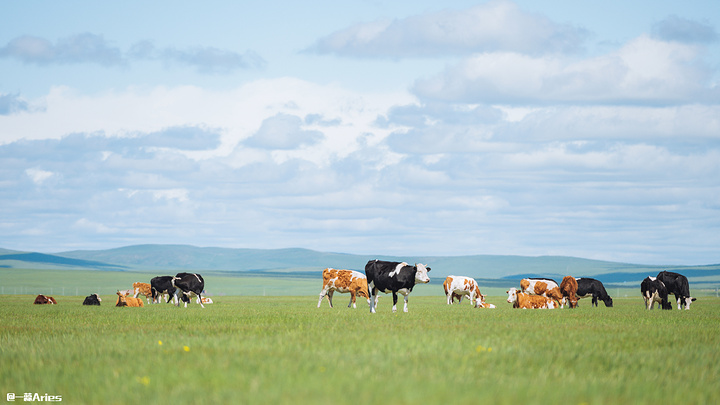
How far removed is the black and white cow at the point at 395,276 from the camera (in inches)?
1183

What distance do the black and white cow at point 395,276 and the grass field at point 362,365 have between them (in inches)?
442

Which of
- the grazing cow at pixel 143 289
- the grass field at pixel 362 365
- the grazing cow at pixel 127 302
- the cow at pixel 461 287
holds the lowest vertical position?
the grazing cow at pixel 127 302

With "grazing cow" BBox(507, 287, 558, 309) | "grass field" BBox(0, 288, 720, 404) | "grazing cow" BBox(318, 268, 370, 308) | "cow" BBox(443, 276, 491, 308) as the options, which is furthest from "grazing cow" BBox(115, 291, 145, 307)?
"grass field" BBox(0, 288, 720, 404)

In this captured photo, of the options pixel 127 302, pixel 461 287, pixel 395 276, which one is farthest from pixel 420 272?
pixel 461 287

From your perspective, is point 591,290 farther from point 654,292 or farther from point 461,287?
point 461,287

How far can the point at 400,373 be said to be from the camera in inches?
416

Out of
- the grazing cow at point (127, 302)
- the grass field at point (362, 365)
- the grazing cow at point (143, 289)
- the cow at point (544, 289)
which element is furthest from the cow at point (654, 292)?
the grazing cow at point (143, 289)

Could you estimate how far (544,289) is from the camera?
42.3m

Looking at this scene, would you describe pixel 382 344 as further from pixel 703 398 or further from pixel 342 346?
pixel 703 398

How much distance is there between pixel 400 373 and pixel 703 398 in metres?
4.09

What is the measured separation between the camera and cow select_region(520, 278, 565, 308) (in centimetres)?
4129

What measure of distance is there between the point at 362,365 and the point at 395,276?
18.8 metres

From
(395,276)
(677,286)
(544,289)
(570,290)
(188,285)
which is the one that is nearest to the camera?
(395,276)

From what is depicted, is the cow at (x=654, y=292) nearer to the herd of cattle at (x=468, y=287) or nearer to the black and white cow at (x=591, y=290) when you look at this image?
the herd of cattle at (x=468, y=287)
